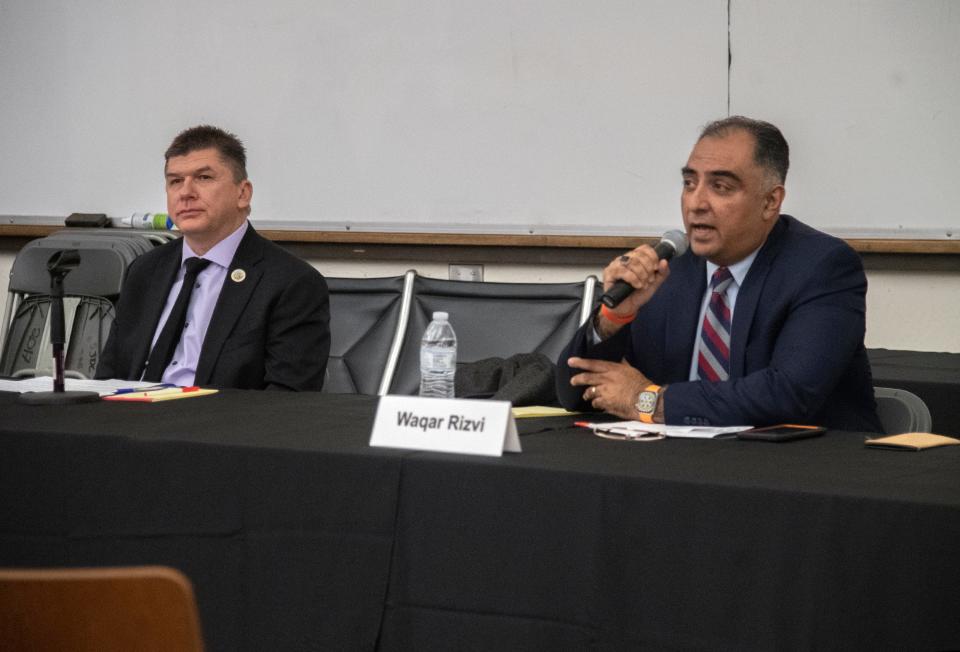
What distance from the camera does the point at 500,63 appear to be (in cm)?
470

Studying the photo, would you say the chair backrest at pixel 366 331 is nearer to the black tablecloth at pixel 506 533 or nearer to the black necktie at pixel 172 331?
the black necktie at pixel 172 331

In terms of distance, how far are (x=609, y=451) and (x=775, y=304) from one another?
844 millimetres

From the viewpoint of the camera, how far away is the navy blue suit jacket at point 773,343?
2.38 m

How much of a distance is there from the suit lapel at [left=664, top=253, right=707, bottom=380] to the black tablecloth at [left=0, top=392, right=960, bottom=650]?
656 millimetres

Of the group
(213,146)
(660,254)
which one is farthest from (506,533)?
(213,146)

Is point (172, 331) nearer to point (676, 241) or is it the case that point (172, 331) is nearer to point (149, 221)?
point (676, 241)

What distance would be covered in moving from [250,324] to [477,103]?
1.78m

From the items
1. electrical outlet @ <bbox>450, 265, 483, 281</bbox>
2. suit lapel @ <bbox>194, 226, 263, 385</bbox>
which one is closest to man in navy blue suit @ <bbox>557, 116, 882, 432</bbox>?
suit lapel @ <bbox>194, 226, 263, 385</bbox>

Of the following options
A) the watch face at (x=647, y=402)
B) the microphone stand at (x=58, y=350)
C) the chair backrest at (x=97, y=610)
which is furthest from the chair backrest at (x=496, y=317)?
the chair backrest at (x=97, y=610)

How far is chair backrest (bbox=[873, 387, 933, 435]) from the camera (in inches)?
105

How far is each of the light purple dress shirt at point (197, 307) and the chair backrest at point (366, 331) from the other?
64 cm

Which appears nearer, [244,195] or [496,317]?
[244,195]

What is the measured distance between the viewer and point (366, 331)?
405 cm

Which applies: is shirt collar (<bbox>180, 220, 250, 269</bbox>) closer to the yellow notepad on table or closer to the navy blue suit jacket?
the yellow notepad on table
